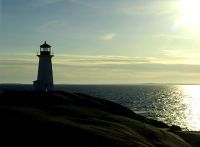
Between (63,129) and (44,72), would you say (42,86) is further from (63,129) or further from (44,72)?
(63,129)

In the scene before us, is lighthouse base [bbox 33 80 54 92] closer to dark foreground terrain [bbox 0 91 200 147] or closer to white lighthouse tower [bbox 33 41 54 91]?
white lighthouse tower [bbox 33 41 54 91]

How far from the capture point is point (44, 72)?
240 feet

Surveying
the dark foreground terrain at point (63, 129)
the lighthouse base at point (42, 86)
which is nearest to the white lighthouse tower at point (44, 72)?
the lighthouse base at point (42, 86)

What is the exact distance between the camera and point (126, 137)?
39.9m

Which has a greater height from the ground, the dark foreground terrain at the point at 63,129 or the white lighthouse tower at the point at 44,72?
the white lighthouse tower at the point at 44,72

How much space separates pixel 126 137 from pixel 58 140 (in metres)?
8.38

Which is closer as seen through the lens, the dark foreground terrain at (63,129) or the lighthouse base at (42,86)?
the dark foreground terrain at (63,129)

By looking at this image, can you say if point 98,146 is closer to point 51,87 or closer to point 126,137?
point 126,137

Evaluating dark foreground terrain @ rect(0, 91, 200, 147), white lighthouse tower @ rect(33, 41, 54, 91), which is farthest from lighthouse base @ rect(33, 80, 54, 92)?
dark foreground terrain @ rect(0, 91, 200, 147)

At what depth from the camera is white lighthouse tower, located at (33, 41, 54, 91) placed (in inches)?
2886

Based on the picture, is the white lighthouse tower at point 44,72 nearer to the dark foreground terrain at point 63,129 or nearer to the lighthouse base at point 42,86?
the lighthouse base at point 42,86

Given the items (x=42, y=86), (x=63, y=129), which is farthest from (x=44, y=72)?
(x=63, y=129)

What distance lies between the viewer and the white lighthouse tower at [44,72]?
73312 millimetres

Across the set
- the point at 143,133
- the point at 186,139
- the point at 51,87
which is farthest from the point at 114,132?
the point at 51,87
